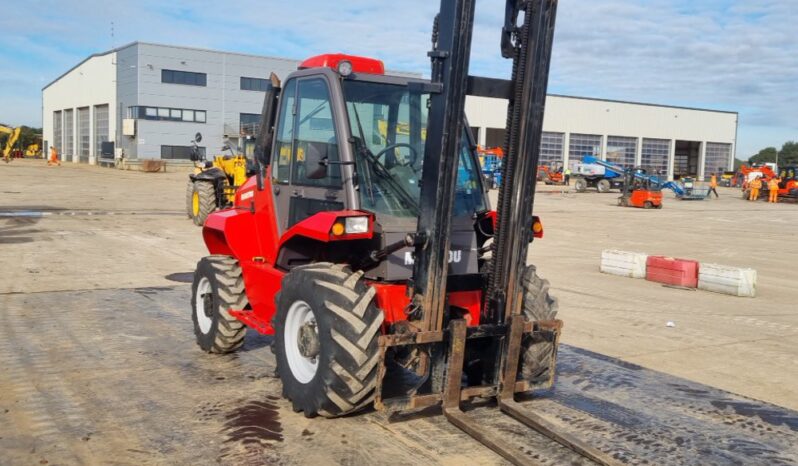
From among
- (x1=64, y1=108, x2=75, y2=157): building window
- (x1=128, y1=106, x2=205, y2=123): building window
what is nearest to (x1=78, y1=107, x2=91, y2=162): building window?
(x1=64, y1=108, x2=75, y2=157): building window

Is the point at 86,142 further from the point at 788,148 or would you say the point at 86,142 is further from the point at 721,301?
the point at 788,148

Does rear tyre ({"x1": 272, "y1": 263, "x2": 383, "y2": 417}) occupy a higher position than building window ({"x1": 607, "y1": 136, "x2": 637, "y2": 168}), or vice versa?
building window ({"x1": 607, "y1": 136, "x2": 637, "y2": 168})

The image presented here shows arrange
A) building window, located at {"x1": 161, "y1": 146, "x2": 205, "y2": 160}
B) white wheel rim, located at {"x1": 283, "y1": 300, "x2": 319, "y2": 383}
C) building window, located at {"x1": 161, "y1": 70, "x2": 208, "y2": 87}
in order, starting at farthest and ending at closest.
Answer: building window, located at {"x1": 161, "y1": 146, "x2": 205, "y2": 160}
building window, located at {"x1": 161, "y1": 70, "x2": 208, "y2": 87}
white wheel rim, located at {"x1": 283, "y1": 300, "x2": 319, "y2": 383}

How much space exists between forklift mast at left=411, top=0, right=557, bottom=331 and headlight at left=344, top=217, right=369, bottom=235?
352 mm

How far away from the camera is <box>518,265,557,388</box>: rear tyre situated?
538cm

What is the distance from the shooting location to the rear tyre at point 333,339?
468cm

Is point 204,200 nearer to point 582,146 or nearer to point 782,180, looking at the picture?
point 782,180

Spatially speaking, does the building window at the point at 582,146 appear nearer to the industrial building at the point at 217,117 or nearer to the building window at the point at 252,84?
the industrial building at the point at 217,117

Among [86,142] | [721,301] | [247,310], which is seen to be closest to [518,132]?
[247,310]

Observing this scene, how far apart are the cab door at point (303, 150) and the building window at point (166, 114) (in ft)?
174

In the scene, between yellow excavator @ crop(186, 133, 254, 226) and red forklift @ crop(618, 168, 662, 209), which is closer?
yellow excavator @ crop(186, 133, 254, 226)

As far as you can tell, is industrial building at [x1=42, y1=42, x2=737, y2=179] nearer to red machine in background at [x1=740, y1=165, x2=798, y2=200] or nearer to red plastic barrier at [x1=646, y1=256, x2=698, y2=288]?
red machine in background at [x1=740, y1=165, x2=798, y2=200]

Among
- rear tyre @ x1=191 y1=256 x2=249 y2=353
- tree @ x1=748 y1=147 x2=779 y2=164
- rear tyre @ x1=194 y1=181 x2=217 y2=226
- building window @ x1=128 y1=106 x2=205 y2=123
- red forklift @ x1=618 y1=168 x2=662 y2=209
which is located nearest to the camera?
rear tyre @ x1=191 y1=256 x2=249 y2=353

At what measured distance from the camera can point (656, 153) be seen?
7231cm
